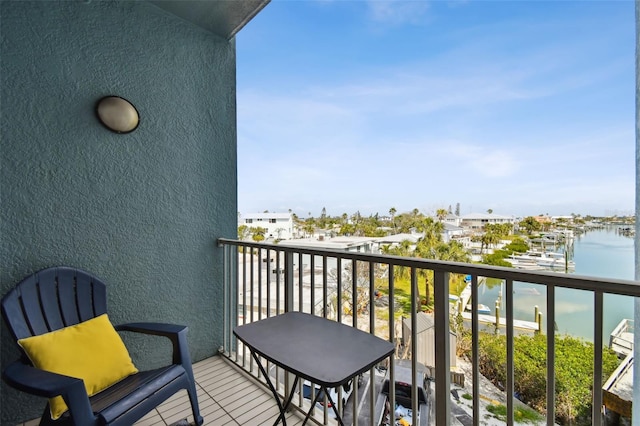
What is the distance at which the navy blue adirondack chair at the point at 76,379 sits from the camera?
4.43ft

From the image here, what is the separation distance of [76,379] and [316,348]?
3.97ft

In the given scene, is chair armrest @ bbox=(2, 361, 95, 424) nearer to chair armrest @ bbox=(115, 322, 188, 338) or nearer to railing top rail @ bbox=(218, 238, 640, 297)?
chair armrest @ bbox=(115, 322, 188, 338)

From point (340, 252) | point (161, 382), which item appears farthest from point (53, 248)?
point (340, 252)

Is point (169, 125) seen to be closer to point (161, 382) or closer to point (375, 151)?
point (161, 382)

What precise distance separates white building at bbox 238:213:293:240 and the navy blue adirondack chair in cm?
141

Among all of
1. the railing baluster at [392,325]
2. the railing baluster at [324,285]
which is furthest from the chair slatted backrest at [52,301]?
the railing baluster at [392,325]

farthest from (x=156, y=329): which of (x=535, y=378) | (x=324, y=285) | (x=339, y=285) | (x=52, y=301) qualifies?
(x=535, y=378)

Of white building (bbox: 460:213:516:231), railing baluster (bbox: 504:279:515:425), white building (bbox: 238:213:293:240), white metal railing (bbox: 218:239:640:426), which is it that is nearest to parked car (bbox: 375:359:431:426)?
white metal railing (bbox: 218:239:640:426)

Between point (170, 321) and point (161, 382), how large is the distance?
105cm

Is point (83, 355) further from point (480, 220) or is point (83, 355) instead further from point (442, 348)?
point (480, 220)

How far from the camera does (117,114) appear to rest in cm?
232

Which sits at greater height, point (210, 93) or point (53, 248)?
point (210, 93)

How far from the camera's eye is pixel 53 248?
6.80 ft

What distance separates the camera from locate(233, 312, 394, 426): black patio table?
1.06m
